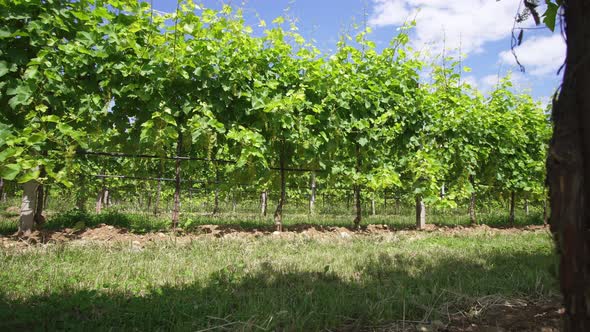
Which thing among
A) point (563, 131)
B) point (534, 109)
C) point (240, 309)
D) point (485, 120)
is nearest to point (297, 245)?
point (240, 309)

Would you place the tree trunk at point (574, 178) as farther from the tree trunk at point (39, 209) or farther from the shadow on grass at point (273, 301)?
the tree trunk at point (39, 209)

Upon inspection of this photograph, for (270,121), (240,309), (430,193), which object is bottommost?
(240,309)

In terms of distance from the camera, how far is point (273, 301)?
2.53 m

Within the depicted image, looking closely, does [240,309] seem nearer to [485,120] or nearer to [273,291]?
[273,291]

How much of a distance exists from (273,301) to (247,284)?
1.84ft

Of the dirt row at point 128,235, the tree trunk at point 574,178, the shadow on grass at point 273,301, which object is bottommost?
the shadow on grass at point 273,301

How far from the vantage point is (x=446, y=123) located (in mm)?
7961

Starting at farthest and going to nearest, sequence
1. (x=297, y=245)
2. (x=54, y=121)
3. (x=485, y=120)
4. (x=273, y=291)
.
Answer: (x=485, y=120)
(x=297, y=245)
(x=54, y=121)
(x=273, y=291)

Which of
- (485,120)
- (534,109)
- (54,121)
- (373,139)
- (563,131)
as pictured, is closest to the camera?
(563,131)

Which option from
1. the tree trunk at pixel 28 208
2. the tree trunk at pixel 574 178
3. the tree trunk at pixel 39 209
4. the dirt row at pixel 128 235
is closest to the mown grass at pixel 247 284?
the tree trunk at pixel 574 178

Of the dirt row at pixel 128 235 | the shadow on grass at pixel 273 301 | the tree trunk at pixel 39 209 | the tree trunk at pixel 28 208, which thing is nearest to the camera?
the shadow on grass at pixel 273 301

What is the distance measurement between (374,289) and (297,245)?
2.20 m

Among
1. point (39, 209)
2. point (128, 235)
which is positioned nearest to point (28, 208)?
point (39, 209)

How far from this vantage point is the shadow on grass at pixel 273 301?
2197 millimetres
